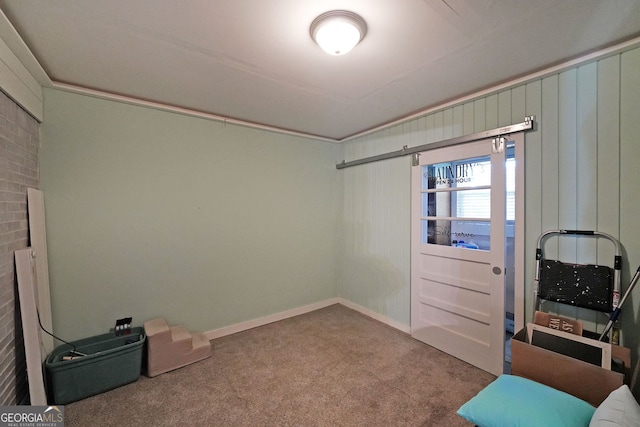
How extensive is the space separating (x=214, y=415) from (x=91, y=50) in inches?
105

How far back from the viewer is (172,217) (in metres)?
2.76

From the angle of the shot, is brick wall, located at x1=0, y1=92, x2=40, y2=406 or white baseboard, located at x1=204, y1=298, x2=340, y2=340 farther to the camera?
white baseboard, located at x1=204, y1=298, x2=340, y2=340

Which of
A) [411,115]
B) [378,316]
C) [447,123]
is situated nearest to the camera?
[447,123]

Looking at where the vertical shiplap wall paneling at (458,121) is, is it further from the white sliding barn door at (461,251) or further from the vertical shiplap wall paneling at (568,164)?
the vertical shiplap wall paneling at (568,164)

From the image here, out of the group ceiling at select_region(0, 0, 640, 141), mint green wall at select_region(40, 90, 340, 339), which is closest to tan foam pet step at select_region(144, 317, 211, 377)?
mint green wall at select_region(40, 90, 340, 339)

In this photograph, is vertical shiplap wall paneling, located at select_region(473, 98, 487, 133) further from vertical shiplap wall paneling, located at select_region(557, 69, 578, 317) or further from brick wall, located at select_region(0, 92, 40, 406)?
brick wall, located at select_region(0, 92, 40, 406)

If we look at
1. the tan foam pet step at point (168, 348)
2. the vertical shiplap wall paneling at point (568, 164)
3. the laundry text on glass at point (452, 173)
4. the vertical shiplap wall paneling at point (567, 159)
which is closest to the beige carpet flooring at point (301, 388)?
the tan foam pet step at point (168, 348)

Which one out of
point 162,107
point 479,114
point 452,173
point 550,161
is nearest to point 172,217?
point 162,107

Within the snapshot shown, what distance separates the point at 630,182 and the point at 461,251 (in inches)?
48.2

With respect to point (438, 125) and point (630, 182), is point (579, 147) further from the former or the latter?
point (438, 125)

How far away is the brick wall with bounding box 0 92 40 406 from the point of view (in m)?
1.66

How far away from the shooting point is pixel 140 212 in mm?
2594

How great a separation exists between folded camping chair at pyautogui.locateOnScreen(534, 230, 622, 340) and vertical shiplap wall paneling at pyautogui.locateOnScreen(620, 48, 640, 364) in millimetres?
91

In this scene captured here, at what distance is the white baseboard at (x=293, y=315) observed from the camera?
10.0 ft
